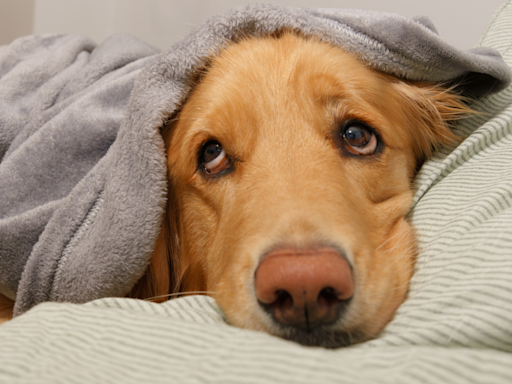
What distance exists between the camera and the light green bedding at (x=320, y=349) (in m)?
0.63

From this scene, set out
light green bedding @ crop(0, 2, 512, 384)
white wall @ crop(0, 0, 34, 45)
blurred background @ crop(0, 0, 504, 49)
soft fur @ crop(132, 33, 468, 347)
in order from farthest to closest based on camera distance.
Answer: white wall @ crop(0, 0, 34, 45) → blurred background @ crop(0, 0, 504, 49) → soft fur @ crop(132, 33, 468, 347) → light green bedding @ crop(0, 2, 512, 384)

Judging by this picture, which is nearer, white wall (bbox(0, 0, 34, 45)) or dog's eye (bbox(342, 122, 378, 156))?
dog's eye (bbox(342, 122, 378, 156))

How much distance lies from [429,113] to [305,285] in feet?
3.82

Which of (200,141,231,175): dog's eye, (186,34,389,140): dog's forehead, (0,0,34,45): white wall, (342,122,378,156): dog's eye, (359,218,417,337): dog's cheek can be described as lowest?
(0,0,34,45): white wall

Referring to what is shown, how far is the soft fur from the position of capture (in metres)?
1.06

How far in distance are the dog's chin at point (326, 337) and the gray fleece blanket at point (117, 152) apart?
2.16 feet

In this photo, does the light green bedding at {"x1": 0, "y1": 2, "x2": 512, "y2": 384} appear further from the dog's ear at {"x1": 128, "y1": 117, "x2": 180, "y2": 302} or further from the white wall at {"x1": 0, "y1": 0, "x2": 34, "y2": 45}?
the white wall at {"x1": 0, "y1": 0, "x2": 34, "y2": 45}

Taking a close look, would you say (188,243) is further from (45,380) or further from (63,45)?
(63,45)

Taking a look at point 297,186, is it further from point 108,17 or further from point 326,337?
point 108,17

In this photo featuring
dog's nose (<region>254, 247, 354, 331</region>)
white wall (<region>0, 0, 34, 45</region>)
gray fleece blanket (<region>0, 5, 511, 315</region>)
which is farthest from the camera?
white wall (<region>0, 0, 34, 45</region>)

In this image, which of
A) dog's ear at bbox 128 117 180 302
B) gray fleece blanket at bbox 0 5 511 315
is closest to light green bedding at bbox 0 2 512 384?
gray fleece blanket at bbox 0 5 511 315

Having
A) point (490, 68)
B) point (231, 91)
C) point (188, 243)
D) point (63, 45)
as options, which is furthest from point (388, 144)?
point (63, 45)

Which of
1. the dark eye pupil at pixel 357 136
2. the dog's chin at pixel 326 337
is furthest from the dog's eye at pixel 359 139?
the dog's chin at pixel 326 337

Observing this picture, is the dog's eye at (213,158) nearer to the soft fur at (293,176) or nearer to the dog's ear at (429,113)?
the soft fur at (293,176)
